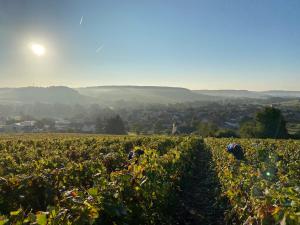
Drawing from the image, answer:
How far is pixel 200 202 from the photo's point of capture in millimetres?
15555

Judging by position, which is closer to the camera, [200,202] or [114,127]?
[200,202]

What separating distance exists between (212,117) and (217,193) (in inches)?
5320

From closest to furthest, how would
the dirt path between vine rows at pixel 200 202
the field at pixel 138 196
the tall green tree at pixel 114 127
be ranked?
the field at pixel 138 196 → the dirt path between vine rows at pixel 200 202 → the tall green tree at pixel 114 127

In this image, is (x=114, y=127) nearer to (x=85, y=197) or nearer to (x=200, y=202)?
(x=200, y=202)

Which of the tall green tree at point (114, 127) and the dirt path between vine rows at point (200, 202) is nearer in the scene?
the dirt path between vine rows at point (200, 202)

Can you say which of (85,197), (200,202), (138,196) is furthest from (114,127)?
(85,197)

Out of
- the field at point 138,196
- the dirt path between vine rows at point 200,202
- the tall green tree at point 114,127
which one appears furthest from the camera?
the tall green tree at point 114,127

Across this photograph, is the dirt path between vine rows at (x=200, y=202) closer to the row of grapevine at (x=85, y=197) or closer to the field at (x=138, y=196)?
the field at (x=138, y=196)

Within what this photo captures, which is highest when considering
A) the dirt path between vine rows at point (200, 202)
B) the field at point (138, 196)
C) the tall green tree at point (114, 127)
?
the field at point (138, 196)

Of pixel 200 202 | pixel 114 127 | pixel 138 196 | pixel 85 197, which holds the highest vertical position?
pixel 85 197

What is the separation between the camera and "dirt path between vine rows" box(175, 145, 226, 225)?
13.0m

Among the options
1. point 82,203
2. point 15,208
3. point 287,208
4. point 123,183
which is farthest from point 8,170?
point 287,208

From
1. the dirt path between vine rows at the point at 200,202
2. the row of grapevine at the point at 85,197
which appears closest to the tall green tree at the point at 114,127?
the dirt path between vine rows at the point at 200,202

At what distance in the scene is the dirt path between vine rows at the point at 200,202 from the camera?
13.0 meters
